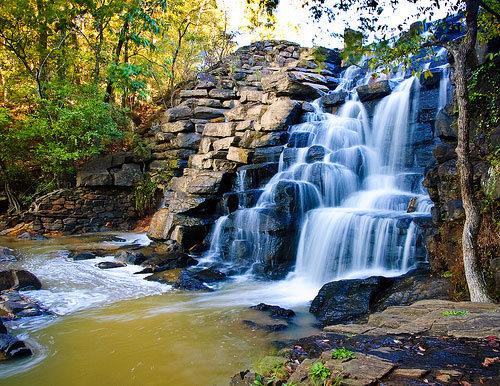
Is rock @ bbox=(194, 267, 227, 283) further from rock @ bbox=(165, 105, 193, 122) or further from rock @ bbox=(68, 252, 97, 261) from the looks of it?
rock @ bbox=(165, 105, 193, 122)

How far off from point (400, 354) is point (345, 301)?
3595 millimetres

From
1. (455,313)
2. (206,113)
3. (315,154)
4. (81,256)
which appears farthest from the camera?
(206,113)

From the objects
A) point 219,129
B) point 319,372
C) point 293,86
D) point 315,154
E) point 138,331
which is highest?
point 293,86

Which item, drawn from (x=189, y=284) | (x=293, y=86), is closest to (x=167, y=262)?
(x=189, y=284)

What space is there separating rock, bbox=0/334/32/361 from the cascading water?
5.98 m

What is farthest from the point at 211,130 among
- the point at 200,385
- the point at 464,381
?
the point at 464,381

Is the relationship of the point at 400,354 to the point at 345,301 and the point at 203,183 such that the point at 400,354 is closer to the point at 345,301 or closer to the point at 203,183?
the point at 345,301

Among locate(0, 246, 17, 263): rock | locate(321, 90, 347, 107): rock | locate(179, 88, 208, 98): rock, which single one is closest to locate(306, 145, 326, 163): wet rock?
locate(321, 90, 347, 107): rock

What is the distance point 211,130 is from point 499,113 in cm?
1112

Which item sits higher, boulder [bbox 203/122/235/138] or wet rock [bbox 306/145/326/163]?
boulder [bbox 203/122/235/138]

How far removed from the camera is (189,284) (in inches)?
345

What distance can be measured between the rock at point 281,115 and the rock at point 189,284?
7546mm

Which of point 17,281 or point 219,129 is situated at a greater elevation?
point 219,129

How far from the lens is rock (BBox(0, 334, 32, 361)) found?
503cm
